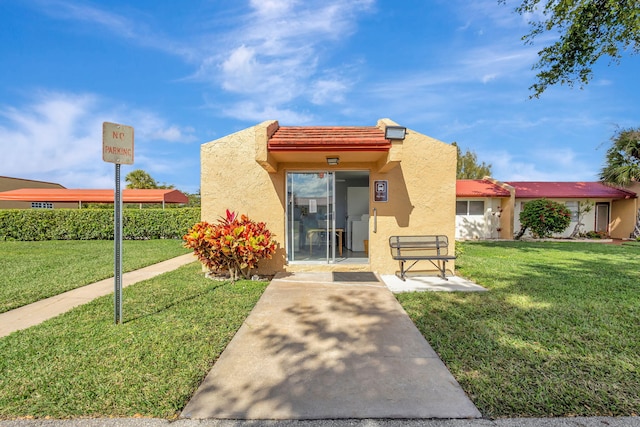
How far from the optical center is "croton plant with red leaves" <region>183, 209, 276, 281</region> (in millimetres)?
6746

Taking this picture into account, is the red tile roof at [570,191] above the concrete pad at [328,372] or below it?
above

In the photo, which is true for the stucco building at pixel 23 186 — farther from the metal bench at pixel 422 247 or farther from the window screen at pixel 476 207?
the window screen at pixel 476 207

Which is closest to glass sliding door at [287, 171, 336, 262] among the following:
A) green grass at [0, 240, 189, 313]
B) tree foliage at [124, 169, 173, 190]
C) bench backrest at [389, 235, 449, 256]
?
bench backrest at [389, 235, 449, 256]

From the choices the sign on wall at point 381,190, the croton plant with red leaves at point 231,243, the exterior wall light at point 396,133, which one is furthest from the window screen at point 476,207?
the croton plant with red leaves at point 231,243

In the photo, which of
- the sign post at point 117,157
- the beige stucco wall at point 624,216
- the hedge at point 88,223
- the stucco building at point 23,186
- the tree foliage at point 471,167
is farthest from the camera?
the tree foliage at point 471,167

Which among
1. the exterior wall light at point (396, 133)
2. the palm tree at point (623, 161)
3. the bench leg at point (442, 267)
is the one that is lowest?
the bench leg at point (442, 267)

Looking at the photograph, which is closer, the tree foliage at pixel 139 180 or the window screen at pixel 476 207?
the window screen at pixel 476 207

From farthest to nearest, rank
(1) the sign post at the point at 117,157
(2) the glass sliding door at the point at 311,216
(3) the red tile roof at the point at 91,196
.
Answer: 1. (3) the red tile roof at the point at 91,196
2. (2) the glass sliding door at the point at 311,216
3. (1) the sign post at the point at 117,157

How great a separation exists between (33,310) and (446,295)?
7921 mm

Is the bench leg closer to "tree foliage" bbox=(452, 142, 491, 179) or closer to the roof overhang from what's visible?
the roof overhang

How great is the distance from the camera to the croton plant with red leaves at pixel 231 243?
266 inches

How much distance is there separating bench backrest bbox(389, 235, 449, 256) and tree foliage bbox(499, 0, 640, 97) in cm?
971

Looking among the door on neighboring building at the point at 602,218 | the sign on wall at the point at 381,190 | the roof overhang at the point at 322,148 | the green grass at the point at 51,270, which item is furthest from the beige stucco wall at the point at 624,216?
the green grass at the point at 51,270

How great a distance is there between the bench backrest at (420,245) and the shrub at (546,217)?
13.5m
